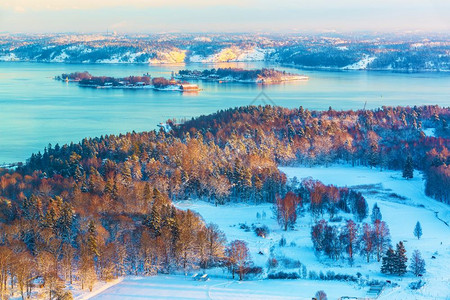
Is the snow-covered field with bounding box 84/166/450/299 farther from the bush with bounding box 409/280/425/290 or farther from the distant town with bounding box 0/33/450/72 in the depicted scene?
the distant town with bounding box 0/33/450/72

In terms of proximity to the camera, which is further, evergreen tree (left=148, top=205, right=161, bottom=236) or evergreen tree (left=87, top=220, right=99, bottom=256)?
evergreen tree (left=148, top=205, right=161, bottom=236)

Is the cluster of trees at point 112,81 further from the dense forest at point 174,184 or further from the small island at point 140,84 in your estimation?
the dense forest at point 174,184

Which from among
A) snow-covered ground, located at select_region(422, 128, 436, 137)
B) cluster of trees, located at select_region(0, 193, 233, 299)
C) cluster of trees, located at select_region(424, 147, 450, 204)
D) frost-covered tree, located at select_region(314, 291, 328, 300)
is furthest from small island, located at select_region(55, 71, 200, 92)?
frost-covered tree, located at select_region(314, 291, 328, 300)

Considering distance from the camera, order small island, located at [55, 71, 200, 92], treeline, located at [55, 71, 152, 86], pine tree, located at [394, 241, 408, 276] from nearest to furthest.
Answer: pine tree, located at [394, 241, 408, 276] → small island, located at [55, 71, 200, 92] → treeline, located at [55, 71, 152, 86]

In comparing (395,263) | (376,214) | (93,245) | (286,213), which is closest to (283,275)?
(395,263)

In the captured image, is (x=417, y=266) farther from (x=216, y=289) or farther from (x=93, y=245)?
(x=93, y=245)

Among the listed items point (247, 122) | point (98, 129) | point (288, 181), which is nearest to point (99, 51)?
point (98, 129)

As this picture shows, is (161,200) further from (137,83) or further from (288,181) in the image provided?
(137,83)
